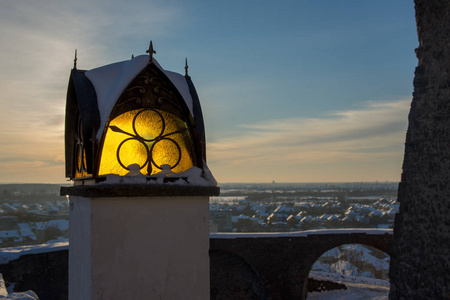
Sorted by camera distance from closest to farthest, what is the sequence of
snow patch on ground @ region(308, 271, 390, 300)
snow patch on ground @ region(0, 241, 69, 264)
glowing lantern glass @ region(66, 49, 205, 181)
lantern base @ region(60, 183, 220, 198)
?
lantern base @ region(60, 183, 220, 198)
glowing lantern glass @ region(66, 49, 205, 181)
snow patch on ground @ region(0, 241, 69, 264)
snow patch on ground @ region(308, 271, 390, 300)

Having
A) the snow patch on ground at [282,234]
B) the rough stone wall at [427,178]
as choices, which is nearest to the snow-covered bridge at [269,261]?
the snow patch on ground at [282,234]

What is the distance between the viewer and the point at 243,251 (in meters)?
11.2

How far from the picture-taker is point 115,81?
3.06m

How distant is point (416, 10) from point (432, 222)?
9.15 ft

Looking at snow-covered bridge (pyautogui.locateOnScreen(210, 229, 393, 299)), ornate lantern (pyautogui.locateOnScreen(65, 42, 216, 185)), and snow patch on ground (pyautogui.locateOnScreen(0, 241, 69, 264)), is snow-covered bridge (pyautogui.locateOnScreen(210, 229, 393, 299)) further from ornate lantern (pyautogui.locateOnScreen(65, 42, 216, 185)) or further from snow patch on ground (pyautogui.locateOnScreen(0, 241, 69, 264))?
ornate lantern (pyautogui.locateOnScreen(65, 42, 216, 185))

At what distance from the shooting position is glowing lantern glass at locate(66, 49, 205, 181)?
2.83 meters

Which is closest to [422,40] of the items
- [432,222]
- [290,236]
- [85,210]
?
[432,222]

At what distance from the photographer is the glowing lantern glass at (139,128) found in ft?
9.29

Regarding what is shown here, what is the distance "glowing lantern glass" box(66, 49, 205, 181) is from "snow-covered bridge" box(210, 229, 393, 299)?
840 centimetres

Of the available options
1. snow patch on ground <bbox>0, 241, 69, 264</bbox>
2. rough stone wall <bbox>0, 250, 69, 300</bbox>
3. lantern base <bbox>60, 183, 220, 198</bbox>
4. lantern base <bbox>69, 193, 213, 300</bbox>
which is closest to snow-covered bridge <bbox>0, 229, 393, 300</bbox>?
rough stone wall <bbox>0, 250, 69, 300</bbox>

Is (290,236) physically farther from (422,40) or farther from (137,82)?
(137,82)

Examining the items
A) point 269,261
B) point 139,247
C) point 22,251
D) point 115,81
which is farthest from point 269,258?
point 115,81

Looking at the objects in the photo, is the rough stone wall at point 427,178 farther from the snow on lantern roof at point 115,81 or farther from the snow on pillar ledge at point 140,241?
the snow on lantern roof at point 115,81

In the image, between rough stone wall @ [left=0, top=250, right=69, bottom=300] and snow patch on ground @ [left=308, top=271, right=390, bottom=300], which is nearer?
rough stone wall @ [left=0, top=250, right=69, bottom=300]
